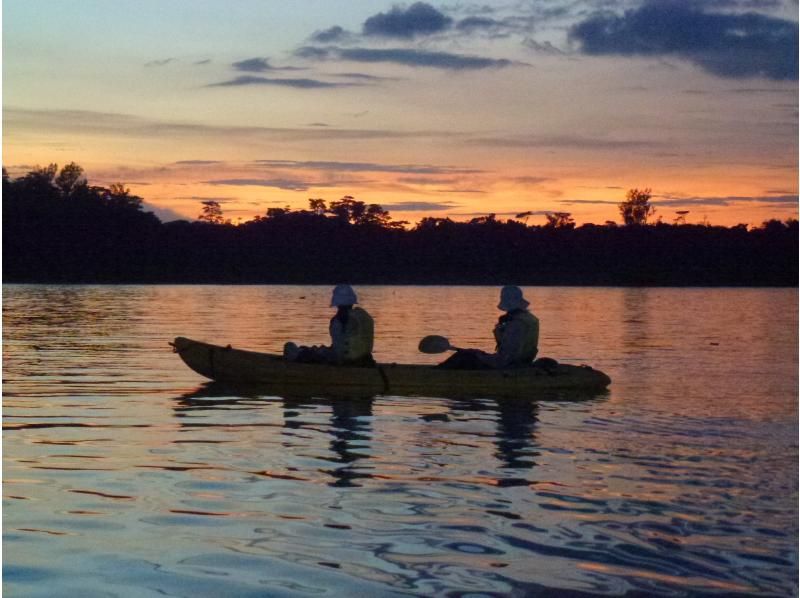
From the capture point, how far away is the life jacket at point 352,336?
16.0 metres

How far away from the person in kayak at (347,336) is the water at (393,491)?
92 centimetres

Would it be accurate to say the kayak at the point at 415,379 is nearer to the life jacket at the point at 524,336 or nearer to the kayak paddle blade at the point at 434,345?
the life jacket at the point at 524,336

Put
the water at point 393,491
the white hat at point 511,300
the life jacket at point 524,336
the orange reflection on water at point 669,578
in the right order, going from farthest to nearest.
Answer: the life jacket at point 524,336, the white hat at point 511,300, the water at point 393,491, the orange reflection on water at point 669,578

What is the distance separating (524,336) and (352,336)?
2421mm

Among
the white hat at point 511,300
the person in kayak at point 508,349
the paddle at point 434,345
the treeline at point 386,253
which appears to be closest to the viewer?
the white hat at point 511,300

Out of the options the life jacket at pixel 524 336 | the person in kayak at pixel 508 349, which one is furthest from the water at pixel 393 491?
the life jacket at pixel 524 336

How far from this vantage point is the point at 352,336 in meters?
16.1

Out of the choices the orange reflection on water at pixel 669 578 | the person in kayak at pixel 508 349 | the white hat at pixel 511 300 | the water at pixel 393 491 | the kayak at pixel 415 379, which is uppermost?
the white hat at pixel 511 300

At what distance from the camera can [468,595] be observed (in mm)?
6441

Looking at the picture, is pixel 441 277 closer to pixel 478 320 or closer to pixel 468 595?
pixel 478 320

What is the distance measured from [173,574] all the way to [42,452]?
15.3 feet

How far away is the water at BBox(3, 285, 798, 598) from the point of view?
6.85 metres

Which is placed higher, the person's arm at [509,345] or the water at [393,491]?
the person's arm at [509,345]

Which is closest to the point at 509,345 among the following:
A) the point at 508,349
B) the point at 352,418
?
the point at 508,349
